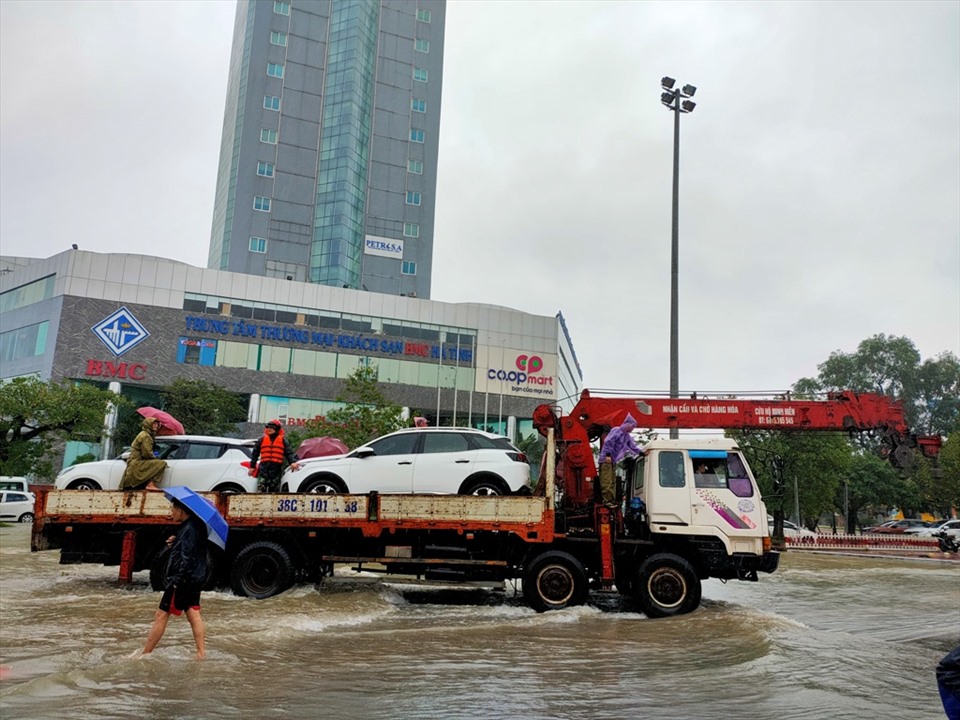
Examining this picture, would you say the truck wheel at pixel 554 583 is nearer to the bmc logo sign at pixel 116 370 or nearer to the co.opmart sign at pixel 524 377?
the bmc logo sign at pixel 116 370

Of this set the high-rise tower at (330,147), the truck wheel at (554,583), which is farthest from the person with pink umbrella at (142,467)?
the high-rise tower at (330,147)

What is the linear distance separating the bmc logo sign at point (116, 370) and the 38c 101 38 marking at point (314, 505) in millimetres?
42327

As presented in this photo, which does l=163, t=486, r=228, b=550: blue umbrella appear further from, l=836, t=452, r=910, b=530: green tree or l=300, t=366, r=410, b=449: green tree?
l=836, t=452, r=910, b=530: green tree

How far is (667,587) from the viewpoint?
10211mm

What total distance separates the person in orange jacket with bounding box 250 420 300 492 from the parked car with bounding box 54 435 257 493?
0.24 m

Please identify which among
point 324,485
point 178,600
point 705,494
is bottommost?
point 178,600

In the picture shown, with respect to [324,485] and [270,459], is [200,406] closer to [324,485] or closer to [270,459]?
[270,459]

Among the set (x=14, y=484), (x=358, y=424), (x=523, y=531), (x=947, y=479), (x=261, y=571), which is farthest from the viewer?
(x=947, y=479)

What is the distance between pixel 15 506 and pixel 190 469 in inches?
849

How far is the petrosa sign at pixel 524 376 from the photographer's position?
187 ft

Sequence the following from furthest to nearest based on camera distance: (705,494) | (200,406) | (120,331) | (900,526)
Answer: (120,331) → (900,526) → (200,406) → (705,494)

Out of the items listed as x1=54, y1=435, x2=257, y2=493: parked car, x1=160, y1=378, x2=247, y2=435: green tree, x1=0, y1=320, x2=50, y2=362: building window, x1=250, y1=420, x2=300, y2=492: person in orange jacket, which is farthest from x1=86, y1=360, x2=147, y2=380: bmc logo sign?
x1=250, y1=420, x2=300, y2=492: person in orange jacket

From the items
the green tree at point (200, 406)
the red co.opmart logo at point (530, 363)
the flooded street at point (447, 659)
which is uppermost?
the red co.opmart logo at point (530, 363)

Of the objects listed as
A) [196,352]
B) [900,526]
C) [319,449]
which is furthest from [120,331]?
[900,526]
